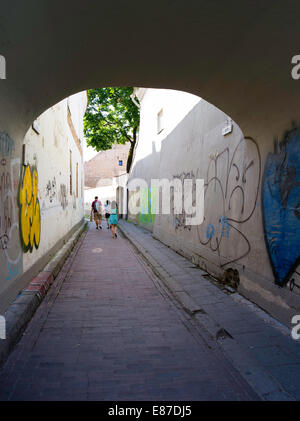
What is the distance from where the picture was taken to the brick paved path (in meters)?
2.62

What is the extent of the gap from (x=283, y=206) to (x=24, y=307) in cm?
374

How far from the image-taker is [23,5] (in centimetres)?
250

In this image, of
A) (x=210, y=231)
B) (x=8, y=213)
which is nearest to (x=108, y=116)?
(x=210, y=231)

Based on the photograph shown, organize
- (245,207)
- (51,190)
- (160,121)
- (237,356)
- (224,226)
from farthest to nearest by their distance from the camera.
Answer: (160,121) → (51,190) → (224,226) → (245,207) → (237,356)

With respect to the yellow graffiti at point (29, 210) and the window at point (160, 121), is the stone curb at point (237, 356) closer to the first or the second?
the yellow graffiti at point (29, 210)

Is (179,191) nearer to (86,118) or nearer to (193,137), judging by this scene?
(193,137)

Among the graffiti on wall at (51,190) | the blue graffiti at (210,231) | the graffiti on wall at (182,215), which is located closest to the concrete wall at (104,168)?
the graffiti on wall at (182,215)

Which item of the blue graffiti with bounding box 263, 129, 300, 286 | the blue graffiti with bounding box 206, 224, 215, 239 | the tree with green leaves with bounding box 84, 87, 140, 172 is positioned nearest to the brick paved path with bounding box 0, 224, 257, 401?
the blue graffiti with bounding box 263, 129, 300, 286

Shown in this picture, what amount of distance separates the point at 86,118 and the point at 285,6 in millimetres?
21670

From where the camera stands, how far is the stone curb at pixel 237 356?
2.60m

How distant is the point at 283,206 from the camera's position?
13.0 feet

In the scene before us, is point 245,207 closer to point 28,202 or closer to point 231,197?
point 231,197
